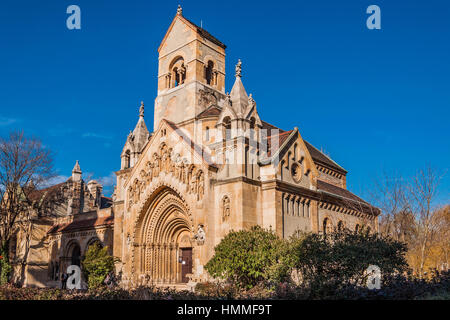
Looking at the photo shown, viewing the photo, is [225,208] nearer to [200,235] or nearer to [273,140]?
[200,235]

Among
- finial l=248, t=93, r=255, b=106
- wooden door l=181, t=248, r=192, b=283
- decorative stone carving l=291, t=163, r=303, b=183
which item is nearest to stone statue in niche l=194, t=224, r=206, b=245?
wooden door l=181, t=248, r=192, b=283

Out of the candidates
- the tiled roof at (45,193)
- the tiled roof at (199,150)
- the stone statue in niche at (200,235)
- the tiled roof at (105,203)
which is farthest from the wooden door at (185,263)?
the tiled roof at (105,203)

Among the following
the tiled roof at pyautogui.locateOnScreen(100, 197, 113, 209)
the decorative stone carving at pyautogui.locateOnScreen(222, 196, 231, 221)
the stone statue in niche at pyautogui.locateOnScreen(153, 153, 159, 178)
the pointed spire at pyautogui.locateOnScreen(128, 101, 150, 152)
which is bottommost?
the decorative stone carving at pyautogui.locateOnScreen(222, 196, 231, 221)

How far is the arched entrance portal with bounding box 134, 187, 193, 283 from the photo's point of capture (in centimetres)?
2839

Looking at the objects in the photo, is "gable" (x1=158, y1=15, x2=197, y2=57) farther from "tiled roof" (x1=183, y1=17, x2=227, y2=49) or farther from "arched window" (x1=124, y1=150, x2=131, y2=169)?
"arched window" (x1=124, y1=150, x2=131, y2=169)

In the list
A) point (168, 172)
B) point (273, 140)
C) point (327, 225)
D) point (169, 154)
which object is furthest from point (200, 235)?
point (327, 225)

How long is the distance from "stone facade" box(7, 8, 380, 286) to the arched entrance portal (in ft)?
0.23

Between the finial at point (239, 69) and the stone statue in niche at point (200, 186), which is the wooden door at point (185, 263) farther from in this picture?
the finial at point (239, 69)

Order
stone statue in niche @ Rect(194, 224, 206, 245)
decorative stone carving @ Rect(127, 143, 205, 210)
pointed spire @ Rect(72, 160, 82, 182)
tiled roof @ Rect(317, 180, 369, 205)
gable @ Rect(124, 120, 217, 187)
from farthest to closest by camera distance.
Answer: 1. pointed spire @ Rect(72, 160, 82, 182)
2. tiled roof @ Rect(317, 180, 369, 205)
3. gable @ Rect(124, 120, 217, 187)
4. decorative stone carving @ Rect(127, 143, 205, 210)
5. stone statue in niche @ Rect(194, 224, 206, 245)

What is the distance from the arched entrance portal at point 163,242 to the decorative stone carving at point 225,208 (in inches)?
197

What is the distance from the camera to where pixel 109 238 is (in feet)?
116

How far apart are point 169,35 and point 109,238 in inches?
700
